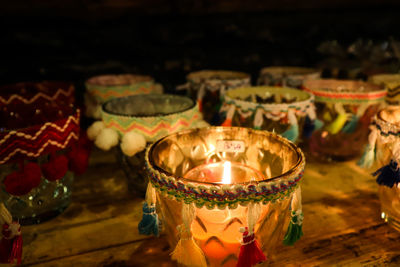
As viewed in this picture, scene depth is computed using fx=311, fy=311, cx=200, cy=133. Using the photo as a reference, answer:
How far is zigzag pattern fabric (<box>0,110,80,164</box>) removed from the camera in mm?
608

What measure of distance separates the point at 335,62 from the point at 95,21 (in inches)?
44.1

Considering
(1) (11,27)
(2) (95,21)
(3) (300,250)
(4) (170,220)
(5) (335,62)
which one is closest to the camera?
(4) (170,220)

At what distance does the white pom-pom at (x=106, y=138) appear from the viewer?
0.74 metres

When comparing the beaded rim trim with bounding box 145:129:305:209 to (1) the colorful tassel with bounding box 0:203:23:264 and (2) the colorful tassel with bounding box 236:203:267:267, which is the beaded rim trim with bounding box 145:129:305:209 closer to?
(2) the colorful tassel with bounding box 236:203:267:267

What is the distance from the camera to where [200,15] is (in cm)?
142

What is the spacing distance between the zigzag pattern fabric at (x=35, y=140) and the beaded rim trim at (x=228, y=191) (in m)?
0.32

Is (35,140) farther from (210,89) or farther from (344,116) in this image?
(344,116)

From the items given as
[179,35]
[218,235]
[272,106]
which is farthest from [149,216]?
[179,35]

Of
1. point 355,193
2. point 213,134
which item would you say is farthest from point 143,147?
point 355,193

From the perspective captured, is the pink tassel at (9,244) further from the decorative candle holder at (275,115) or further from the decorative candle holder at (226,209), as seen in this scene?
the decorative candle holder at (275,115)

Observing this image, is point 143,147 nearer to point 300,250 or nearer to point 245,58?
point 300,250

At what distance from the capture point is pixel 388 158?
64 centimetres

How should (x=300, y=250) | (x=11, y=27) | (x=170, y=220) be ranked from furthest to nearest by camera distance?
(x=11, y=27), (x=300, y=250), (x=170, y=220)

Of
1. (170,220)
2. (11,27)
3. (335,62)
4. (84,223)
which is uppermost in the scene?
(11,27)
